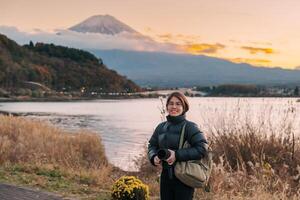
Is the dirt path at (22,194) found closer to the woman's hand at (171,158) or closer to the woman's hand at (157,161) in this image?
the woman's hand at (157,161)

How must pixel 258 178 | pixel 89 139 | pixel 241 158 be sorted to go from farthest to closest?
pixel 89 139 → pixel 241 158 → pixel 258 178

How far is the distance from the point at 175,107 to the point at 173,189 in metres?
0.82

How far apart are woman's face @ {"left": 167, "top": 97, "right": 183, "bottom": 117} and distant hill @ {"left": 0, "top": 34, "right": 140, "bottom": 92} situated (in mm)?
122247

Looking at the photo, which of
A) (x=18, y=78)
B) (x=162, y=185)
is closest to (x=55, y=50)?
(x=18, y=78)

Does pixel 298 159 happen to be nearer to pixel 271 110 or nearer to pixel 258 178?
pixel 271 110

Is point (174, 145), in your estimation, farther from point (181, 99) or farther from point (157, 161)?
point (181, 99)

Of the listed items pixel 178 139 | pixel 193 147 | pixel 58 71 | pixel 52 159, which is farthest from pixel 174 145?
pixel 58 71

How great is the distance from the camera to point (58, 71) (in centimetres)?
13962

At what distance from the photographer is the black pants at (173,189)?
5098 mm

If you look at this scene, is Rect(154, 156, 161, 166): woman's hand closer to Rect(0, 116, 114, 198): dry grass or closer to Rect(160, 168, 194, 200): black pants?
Rect(160, 168, 194, 200): black pants

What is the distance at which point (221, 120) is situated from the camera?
1262 cm

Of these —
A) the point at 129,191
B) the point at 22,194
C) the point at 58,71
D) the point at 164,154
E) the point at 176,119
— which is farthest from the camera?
the point at 58,71

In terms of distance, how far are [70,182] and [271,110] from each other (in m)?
5.64

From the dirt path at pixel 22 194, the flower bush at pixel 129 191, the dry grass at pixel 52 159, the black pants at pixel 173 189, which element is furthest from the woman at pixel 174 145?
the dry grass at pixel 52 159
